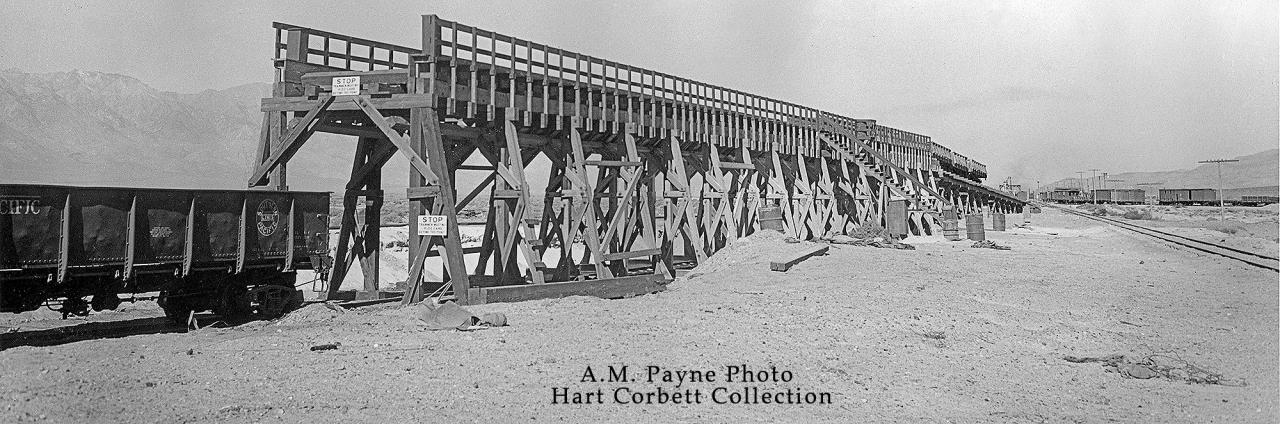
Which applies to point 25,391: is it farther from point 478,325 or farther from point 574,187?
point 574,187

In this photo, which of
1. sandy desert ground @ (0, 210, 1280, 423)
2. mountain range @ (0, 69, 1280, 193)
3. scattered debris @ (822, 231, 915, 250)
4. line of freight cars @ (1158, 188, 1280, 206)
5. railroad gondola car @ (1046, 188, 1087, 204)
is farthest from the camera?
railroad gondola car @ (1046, 188, 1087, 204)

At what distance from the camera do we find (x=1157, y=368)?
30.3 ft

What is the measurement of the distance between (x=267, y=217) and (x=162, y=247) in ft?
4.88

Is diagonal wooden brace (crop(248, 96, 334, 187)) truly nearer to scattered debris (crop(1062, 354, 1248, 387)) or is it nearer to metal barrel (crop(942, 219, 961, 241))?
scattered debris (crop(1062, 354, 1248, 387))

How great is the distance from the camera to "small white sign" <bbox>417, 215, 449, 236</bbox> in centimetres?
1260

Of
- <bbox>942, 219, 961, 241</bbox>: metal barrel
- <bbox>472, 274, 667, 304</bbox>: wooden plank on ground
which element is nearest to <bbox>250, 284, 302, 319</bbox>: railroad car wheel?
<bbox>472, 274, 667, 304</bbox>: wooden plank on ground

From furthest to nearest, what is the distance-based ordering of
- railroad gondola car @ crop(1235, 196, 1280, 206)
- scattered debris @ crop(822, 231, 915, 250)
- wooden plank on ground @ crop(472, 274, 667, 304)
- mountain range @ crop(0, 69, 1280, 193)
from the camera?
mountain range @ crop(0, 69, 1280, 193)
railroad gondola car @ crop(1235, 196, 1280, 206)
scattered debris @ crop(822, 231, 915, 250)
wooden plank on ground @ crop(472, 274, 667, 304)

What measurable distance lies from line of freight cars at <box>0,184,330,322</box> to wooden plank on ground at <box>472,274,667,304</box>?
2.68m

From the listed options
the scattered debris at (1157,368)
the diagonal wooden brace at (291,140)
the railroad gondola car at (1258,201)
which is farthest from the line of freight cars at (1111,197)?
the diagonal wooden brace at (291,140)

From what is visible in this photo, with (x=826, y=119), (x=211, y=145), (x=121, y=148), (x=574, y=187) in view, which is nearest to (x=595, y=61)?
(x=574, y=187)

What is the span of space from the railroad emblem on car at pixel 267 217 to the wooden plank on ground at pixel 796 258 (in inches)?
370

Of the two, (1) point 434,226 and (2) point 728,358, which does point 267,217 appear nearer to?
(1) point 434,226

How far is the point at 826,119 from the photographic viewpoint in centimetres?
3047

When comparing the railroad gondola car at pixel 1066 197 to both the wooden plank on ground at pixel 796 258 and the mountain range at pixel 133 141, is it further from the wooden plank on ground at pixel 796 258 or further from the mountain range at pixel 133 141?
the wooden plank on ground at pixel 796 258
